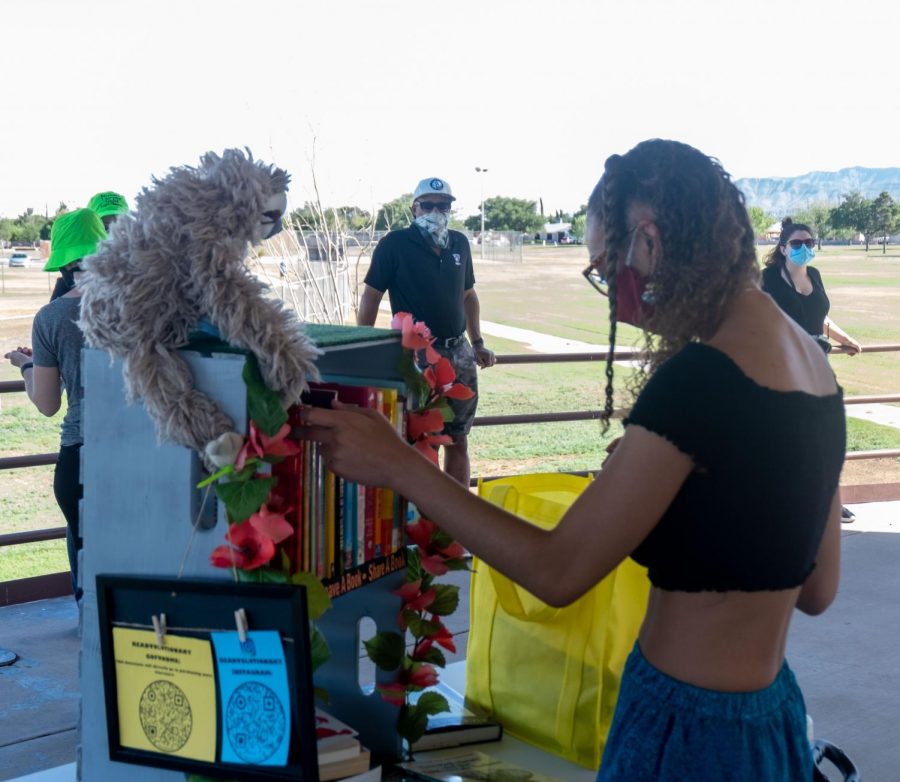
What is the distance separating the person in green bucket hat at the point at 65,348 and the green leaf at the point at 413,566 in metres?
1.92

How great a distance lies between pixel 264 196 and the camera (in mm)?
1358

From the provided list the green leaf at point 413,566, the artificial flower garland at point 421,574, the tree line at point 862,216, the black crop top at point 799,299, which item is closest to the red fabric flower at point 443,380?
the artificial flower garland at point 421,574

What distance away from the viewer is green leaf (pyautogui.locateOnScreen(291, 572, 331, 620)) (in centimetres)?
139

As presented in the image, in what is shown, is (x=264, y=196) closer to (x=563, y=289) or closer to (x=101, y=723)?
(x=101, y=723)

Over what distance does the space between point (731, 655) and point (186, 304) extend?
2.85 feet

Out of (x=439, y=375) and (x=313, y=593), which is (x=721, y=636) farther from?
(x=439, y=375)

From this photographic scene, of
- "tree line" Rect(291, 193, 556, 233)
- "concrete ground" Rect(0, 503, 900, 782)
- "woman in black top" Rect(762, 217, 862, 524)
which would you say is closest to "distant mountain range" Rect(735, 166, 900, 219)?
"tree line" Rect(291, 193, 556, 233)

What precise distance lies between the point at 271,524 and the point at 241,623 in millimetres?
136

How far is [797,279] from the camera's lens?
6.03 metres

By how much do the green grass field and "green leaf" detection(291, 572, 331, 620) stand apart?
0.61m

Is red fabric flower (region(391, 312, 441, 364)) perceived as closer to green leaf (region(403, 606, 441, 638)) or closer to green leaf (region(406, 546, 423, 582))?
green leaf (region(406, 546, 423, 582))

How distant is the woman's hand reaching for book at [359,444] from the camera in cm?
134

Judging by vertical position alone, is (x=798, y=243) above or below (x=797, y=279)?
above

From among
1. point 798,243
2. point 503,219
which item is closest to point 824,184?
point 503,219
